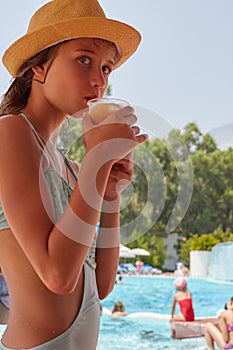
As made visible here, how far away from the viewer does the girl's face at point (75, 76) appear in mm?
658

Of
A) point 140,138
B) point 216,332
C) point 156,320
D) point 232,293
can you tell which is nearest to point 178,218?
point 140,138

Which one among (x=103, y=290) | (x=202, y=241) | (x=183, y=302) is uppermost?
(x=103, y=290)

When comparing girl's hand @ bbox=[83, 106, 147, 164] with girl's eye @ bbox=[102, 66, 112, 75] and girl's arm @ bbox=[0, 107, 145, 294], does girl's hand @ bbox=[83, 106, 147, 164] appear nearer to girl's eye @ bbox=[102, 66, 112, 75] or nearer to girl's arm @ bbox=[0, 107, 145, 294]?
girl's arm @ bbox=[0, 107, 145, 294]

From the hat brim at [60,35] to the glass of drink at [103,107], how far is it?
0.10 m

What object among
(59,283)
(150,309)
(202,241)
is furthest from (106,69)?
(202,241)

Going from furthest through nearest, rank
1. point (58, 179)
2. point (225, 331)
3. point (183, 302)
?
point (183, 302)
point (225, 331)
point (58, 179)

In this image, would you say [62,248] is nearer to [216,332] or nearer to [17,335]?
[17,335]

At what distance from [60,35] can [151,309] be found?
7.31 meters

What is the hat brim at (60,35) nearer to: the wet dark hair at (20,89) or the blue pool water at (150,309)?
the wet dark hair at (20,89)

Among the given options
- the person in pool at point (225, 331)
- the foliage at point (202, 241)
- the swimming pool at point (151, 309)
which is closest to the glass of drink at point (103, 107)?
the person in pool at point (225, 331)

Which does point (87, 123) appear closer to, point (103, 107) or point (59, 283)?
point (103, 107)

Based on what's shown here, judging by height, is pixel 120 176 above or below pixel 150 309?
above

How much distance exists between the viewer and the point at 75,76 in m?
0.66

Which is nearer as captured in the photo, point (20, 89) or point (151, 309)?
point (20, 89)
